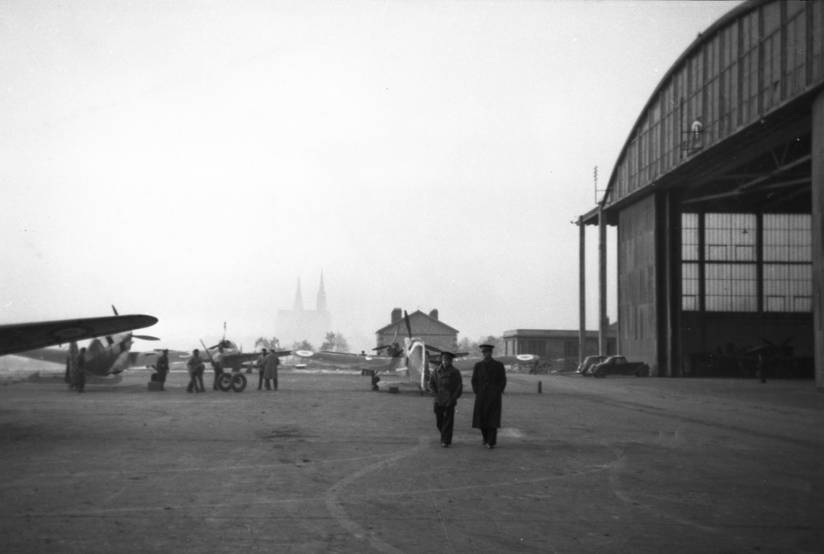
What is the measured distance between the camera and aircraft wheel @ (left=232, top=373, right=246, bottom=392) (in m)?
31.0

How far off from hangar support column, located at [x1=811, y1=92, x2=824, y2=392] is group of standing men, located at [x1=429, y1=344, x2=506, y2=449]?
23731mm

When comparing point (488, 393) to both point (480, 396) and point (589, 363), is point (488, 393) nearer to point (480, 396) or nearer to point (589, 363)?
point (480, 396)

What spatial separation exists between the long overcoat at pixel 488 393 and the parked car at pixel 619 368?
1623 inches

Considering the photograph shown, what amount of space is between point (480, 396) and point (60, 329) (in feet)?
28.0

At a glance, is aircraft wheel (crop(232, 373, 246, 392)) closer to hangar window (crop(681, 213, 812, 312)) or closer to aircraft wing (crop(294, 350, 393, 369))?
aircraft wing (crop(294, 350, 393, 369))

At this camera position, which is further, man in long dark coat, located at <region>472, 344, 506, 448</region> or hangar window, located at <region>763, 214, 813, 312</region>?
hangar window, located at <region>763, 214, 813, 312</region>

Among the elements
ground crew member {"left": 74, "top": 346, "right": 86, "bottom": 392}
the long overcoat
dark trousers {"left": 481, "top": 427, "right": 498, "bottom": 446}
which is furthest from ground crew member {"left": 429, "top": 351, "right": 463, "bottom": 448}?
ground crew member {"left": 74, "top": 346, "right": 86, "bottom": 392}

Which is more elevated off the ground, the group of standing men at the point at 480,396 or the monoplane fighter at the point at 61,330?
the monoplane fighter at the point at 61,330

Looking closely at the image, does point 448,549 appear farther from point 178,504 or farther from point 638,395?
point 638,395

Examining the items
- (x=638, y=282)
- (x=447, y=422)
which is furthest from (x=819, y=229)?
(x=447, y=422)

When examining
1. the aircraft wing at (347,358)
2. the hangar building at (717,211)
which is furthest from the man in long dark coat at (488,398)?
the aircraft wing at (347,358)

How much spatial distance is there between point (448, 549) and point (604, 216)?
56.1 metres

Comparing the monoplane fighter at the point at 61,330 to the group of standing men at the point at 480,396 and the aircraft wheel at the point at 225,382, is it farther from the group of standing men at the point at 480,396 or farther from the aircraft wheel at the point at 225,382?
the aircraft wheel at the point at 225,382

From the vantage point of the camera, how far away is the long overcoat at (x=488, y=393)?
1327 cm
